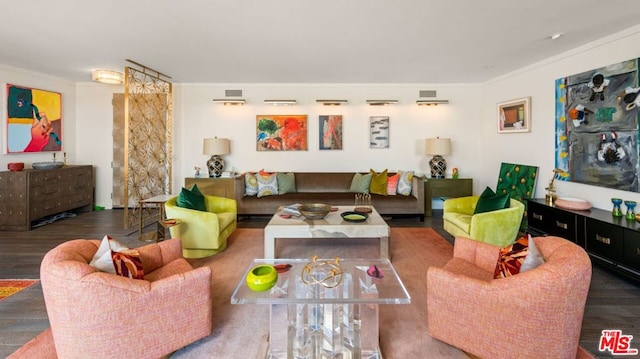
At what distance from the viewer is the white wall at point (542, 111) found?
11.8 ft

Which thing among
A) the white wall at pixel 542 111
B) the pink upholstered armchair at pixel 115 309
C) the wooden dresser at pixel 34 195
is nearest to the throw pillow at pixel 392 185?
the white wall at pixel 542 111

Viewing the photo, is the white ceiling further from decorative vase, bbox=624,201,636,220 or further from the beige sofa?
the beige sofa

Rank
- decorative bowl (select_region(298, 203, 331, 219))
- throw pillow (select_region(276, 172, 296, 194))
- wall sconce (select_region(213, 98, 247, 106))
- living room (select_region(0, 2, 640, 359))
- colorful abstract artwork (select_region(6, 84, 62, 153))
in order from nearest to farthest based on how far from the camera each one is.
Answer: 1. decorative bowl (select_region(298, 203, 331, 219))
2. colorful abstract artwork (select_region(6, 84, 62, 153))
3. throw pillow (select_region(276, 172, 296, 194))
4. wall sconce (select_region(213, 98, 247, 106))
5. living room (select_region(0, 2, 640, 359))

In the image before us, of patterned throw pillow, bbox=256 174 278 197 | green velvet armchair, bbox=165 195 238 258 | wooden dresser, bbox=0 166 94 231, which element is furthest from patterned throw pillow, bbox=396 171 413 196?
wooden dresser, bbox=0 166 94 231

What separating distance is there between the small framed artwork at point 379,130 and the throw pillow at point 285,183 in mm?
1839

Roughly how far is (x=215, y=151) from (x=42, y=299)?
3603mm

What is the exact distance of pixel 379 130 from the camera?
627cm

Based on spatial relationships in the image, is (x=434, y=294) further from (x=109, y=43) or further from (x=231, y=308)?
(x=109, y=43)

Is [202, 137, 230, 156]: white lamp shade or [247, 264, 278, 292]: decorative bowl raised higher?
[202, 137, 230, 156]: white lamp shade

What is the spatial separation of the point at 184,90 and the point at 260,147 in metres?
1.88

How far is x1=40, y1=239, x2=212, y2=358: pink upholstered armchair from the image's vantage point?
1552mm

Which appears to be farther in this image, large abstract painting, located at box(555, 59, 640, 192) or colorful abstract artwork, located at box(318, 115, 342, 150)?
colorful abstract artwork, located at box(318, 115, 342, 150)

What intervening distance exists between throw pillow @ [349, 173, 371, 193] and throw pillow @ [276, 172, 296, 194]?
1.08 meters

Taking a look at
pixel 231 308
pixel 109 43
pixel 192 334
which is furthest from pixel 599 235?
pixel 109 43
